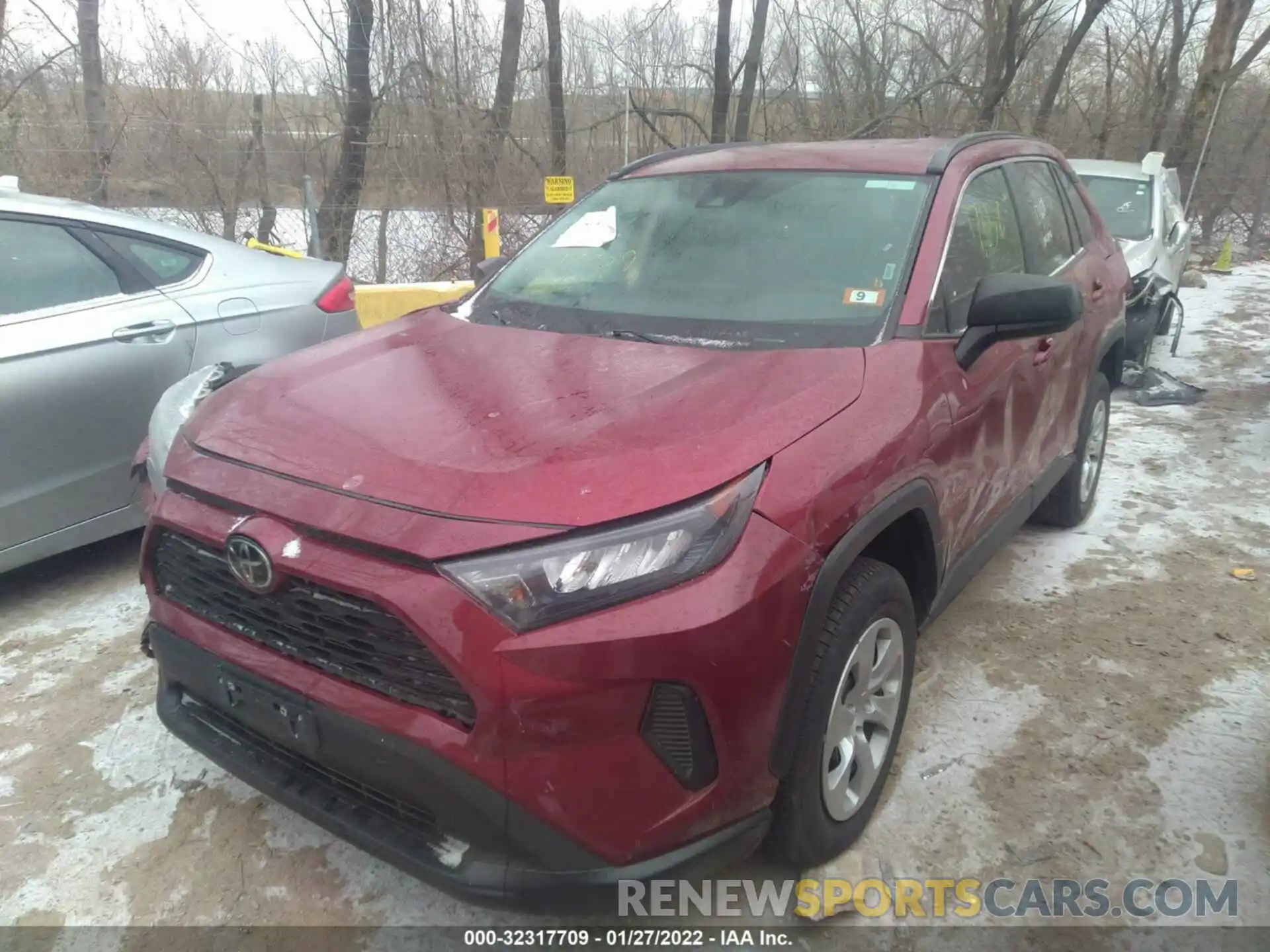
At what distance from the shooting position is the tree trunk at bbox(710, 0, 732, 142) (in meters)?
13.2

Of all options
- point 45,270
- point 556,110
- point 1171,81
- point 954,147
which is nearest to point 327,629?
point 954,147

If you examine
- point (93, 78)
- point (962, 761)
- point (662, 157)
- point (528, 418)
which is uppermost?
point (93, 78)

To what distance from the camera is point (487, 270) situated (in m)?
3.54

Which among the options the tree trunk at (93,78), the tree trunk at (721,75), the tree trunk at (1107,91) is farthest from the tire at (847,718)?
the tree trunk at (1107,91)

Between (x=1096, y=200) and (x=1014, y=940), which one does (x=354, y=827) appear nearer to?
(x=1014, y=940)

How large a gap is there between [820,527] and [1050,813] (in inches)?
51.3

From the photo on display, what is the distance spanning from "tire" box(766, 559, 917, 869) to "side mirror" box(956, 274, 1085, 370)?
0.79m

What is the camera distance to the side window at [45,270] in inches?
136

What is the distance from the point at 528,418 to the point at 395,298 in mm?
4498

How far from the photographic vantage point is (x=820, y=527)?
1923mm

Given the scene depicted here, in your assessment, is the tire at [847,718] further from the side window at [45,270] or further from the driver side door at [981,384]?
the side window at [45,270]

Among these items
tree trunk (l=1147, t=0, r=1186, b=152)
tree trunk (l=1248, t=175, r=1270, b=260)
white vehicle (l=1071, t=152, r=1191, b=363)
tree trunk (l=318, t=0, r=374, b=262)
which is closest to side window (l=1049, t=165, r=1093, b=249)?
white vehicle (l=1071, t=152, r=1191, b=363)

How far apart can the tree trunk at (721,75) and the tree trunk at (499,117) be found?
3150 millimetres

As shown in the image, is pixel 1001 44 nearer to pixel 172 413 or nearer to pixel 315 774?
pixel 172 413
